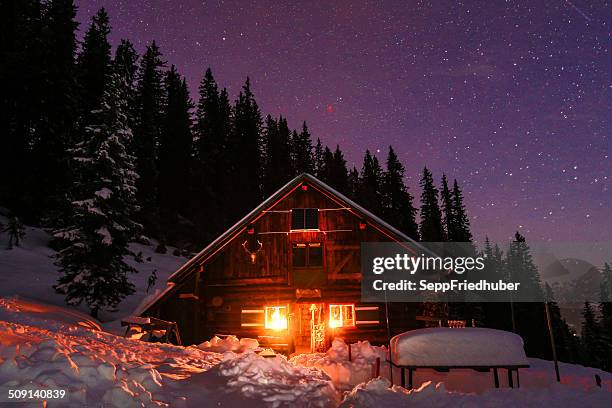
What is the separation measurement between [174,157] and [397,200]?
31.3 metres

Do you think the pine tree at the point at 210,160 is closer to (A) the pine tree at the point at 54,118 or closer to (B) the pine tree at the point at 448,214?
(A) the pine tree at the point at 54,118

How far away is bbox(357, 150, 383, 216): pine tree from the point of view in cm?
5462

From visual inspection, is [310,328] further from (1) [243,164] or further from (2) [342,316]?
(1) [243,164]

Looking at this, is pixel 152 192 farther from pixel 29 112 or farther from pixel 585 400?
pixel 585 400

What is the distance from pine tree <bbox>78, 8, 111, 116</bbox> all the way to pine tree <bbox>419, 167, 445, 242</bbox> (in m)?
44.5

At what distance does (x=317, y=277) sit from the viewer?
54.5ft

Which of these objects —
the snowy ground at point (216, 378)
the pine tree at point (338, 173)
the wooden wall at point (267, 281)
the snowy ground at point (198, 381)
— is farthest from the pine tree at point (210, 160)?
the snowy ground at point (198, 381)

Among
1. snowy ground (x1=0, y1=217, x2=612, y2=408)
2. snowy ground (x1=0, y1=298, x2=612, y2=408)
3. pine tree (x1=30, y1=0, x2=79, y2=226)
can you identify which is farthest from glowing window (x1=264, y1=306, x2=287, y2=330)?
pine tree (x1=30, y1=0, x2=79, y2=226)

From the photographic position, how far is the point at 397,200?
57438 millimetres

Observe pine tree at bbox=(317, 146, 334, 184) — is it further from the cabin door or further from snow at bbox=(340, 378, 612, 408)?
snow at bbox=(340, 378, 612, 408)

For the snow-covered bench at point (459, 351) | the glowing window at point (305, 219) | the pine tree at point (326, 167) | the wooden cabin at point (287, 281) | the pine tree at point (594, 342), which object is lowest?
the pine tree at point (594, 342)

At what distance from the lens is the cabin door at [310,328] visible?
1633 centimetres

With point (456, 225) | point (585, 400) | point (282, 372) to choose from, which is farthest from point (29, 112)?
point (456, 225)

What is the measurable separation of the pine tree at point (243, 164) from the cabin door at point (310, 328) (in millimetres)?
30604
